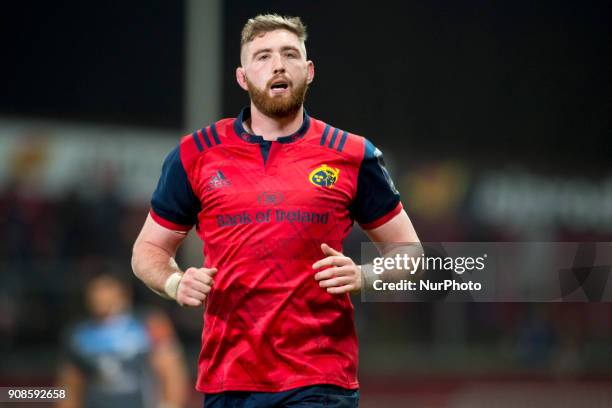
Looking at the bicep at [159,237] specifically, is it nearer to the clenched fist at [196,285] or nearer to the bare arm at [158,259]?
the bare arm at [158,259]

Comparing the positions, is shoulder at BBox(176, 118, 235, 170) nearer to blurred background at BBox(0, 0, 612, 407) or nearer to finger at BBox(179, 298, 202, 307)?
finger at BBox(179, 298, 202, 307)

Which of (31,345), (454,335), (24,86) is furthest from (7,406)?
(24,86)

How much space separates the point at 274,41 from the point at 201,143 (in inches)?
16.3

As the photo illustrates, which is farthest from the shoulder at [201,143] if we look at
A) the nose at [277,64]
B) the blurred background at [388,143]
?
the blurred background at [388,143]

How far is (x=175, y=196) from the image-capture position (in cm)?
343

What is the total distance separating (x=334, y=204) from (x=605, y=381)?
917cm

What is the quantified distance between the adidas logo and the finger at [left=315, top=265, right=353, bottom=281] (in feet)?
1.43

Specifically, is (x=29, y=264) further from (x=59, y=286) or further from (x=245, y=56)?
(x=245, y=56)

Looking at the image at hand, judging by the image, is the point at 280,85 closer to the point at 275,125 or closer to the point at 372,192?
the point at 275,125

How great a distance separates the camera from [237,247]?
3209 mm

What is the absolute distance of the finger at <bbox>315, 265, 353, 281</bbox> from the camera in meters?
3.12
